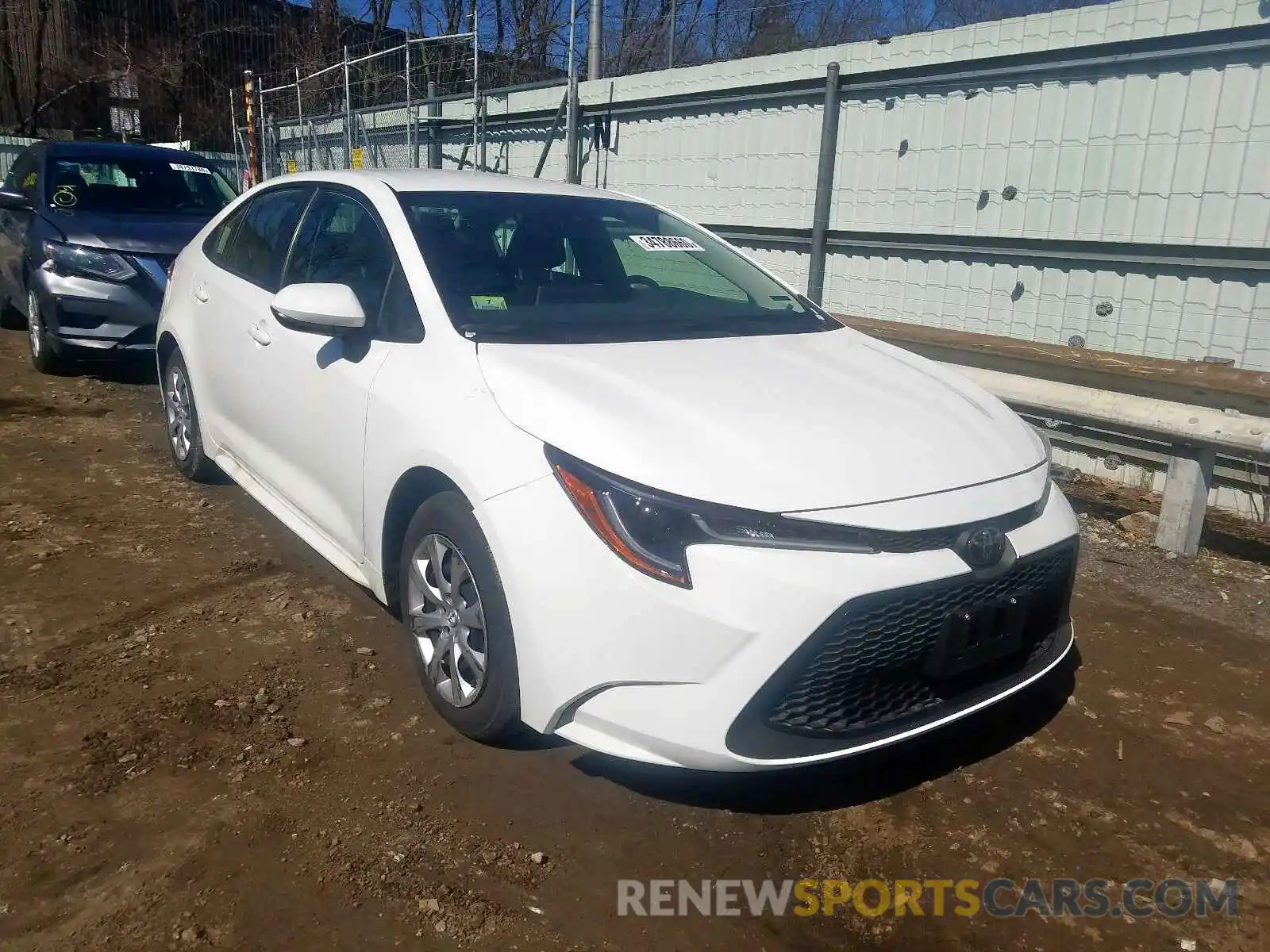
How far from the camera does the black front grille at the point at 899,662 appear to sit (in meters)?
2.36

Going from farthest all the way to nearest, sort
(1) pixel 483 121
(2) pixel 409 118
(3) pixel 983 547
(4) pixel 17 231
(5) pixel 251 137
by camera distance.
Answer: (5) pixel 251 137 < (2) pixel 409 118 < (1) pixel 483 121 < (4) pixel 17 231 < (3) pixel 983 547

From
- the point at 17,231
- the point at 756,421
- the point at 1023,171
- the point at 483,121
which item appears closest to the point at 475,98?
the point at 483,121

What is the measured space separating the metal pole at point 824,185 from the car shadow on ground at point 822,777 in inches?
187

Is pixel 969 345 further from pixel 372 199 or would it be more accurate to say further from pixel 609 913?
pixel 609 913

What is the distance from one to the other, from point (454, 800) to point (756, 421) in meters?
1.30

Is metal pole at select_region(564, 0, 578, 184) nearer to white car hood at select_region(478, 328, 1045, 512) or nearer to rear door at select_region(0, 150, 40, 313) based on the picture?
rear door at select_region(0, 150, 40, 313)

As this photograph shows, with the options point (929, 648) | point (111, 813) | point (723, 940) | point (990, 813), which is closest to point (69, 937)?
point (111, 813)

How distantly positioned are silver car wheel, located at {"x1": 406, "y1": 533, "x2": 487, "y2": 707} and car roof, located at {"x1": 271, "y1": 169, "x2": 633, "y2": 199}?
1.50 m

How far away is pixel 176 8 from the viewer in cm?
2797

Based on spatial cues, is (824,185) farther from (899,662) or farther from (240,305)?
(899,662)

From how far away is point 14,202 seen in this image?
7.09 meters

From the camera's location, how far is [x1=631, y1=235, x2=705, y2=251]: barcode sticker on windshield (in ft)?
13.0

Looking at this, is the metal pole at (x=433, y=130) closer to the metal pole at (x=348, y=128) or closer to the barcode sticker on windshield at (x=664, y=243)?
the metal pole at (x=348, y=128)

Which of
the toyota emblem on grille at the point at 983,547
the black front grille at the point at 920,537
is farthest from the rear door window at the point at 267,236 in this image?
the toyota emblem on grille at the point at 983,547
